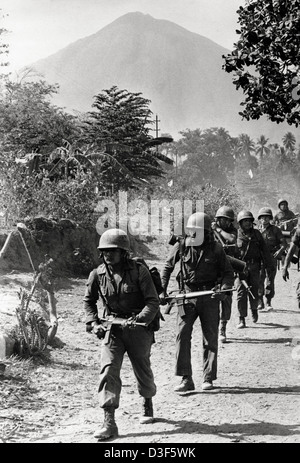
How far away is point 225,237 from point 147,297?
194 inches

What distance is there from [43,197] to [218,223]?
755 cm

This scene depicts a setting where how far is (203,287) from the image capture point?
7762 mm

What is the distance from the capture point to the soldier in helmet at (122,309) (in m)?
5.97

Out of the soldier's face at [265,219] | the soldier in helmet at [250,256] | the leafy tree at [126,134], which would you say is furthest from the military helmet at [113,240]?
the leafy tree at [126,134]

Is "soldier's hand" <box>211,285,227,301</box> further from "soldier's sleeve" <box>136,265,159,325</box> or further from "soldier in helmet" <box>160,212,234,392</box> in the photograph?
"soldier's sleeve" <box>136,265,159,325</box>

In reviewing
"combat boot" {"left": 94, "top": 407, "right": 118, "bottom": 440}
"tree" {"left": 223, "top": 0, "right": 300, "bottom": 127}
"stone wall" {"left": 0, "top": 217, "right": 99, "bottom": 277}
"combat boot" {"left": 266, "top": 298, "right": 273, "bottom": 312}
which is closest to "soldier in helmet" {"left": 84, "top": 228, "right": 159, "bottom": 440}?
"combat boot" {"left": 94, "top": 407, "right": 118, "bottom": 440}

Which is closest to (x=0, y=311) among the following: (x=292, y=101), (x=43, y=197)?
(x=292, y=101)

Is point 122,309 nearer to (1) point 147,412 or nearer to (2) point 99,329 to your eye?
(2) point 99,329

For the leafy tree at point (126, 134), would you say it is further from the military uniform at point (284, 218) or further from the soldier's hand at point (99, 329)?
the soldier's hand at point (99, 329)

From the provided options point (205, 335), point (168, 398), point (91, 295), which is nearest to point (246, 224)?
point (205, 335)

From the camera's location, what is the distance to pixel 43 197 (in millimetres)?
17578

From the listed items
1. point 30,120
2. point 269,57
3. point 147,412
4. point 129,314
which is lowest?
point 147,412

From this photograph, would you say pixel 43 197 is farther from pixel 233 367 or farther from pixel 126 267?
pixel 126 267

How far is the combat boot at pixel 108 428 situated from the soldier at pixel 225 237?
4.72 meters
